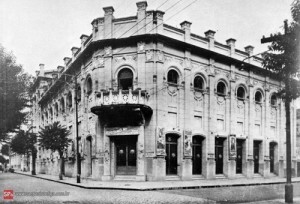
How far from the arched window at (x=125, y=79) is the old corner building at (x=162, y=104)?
8cm

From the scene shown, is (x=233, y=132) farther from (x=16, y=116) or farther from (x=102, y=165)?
(x=16, y=116)

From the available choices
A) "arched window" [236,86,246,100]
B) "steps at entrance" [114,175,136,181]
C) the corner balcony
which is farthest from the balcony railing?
"arched window" [236,86,246,100]

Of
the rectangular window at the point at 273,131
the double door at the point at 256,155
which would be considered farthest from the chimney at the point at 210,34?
the rectangular window at the point at 273,131

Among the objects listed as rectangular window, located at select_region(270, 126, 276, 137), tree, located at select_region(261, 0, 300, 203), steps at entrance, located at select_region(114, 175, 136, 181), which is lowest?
steps at entrance, located at select_region(114, 175, 136, 181)

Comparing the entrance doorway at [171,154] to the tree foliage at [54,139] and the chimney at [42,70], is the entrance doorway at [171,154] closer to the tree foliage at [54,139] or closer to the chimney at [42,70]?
the tree foliage at [54,139]

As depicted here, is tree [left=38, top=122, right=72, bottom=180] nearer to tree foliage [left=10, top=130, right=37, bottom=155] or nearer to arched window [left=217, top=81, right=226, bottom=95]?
tree foliage [left=10, top=130, right=37, bottom=155]

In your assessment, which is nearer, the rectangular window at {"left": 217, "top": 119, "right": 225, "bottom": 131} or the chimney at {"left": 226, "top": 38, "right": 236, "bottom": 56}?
the rectangular window at {"left": 217, "top": 119, "right": 225, "bottom": 131}

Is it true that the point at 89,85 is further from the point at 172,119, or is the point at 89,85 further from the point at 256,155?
the point at 256,155

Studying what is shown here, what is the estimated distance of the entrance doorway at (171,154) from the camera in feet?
80.4

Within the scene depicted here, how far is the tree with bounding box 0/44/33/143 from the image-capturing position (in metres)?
28.1

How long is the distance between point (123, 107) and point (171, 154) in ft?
17.6

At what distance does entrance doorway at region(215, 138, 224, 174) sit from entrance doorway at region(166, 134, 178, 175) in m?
4.92

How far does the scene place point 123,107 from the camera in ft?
74.5

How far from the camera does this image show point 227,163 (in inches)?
1116
